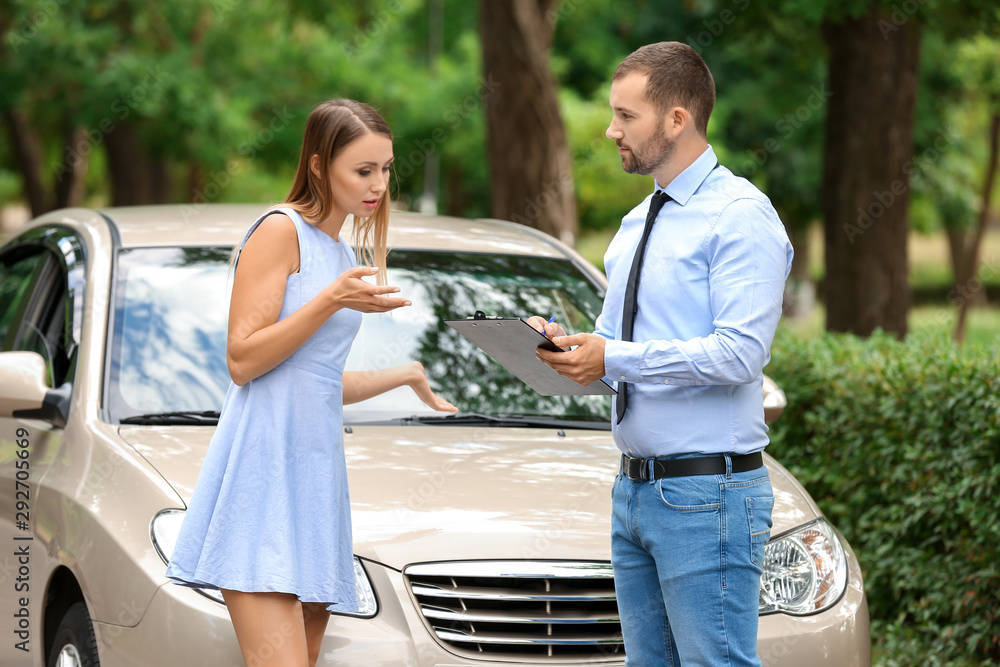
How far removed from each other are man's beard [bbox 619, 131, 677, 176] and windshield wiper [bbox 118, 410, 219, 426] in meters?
1.69

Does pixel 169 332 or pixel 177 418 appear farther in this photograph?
pixel 169 332

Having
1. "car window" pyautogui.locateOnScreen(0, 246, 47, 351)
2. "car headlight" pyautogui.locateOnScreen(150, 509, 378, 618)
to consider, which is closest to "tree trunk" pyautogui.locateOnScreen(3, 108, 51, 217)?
"car window" pyautogui.locateOnScreen(0, 246, 47, 351)

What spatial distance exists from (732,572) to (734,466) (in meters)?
0.23

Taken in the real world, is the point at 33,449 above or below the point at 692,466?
below

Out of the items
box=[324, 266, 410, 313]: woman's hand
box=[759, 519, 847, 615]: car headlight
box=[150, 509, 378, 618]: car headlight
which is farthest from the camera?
box=[759, 519, 847, 615]: car headlight

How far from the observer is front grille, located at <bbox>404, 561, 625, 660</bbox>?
10.1 ft

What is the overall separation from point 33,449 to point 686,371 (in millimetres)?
2327

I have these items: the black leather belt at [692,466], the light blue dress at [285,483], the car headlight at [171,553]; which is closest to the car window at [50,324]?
the car headlight at [171,553]

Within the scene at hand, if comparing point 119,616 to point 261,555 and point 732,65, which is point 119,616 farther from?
point 732,65

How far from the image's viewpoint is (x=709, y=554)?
263 cm

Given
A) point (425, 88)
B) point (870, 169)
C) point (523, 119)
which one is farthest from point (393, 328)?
point (425, 88)

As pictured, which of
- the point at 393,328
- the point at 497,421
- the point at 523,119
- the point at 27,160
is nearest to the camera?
the point at 497,421

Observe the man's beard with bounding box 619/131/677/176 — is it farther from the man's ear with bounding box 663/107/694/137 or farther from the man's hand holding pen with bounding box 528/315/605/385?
the man's hand holding pen with bounding box 528/315/605/385

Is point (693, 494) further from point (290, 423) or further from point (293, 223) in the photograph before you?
point (293, 223)
